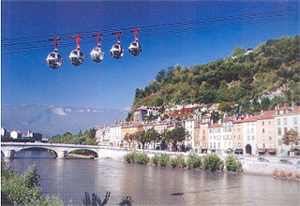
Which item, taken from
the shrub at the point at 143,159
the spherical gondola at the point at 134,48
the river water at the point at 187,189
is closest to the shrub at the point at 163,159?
the shrub at the point at 143,159

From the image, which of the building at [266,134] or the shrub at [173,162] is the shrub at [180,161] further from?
the building at [266,134]

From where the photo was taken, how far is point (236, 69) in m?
14.1

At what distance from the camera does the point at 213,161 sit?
11.5 m

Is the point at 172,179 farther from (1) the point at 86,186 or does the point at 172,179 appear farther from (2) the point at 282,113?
(2) the point at 282,113

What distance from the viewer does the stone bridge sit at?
17.9 meters

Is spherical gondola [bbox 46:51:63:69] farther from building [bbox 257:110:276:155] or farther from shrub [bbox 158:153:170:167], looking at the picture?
shrub [bbox 158:153:170:167]

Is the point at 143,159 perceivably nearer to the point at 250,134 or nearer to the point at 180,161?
the point at 180,161

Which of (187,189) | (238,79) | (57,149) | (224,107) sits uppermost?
(238,79)

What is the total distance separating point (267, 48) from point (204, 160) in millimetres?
5259

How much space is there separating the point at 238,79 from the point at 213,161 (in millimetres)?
4516

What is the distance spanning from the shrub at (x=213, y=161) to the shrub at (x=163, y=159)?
288cm

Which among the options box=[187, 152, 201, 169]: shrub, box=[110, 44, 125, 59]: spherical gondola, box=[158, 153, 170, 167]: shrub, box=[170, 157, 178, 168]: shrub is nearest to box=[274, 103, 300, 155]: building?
box=[187, 152, 201, 169]: shrub

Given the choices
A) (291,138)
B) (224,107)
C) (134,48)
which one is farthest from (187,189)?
(134,48)

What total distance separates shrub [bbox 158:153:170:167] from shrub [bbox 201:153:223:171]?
288 cm
